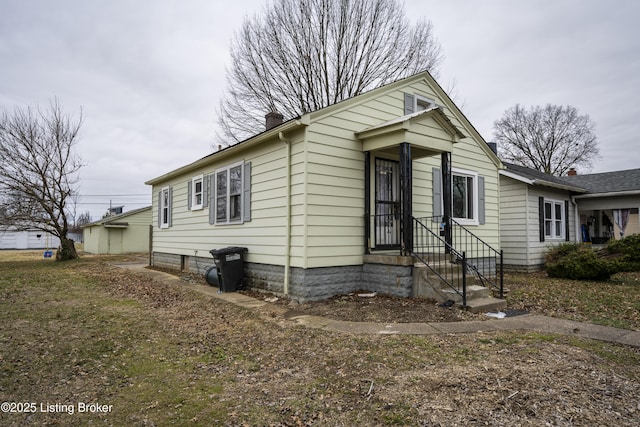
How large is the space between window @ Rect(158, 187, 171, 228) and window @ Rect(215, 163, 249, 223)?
460 cm

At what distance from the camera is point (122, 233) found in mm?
29047

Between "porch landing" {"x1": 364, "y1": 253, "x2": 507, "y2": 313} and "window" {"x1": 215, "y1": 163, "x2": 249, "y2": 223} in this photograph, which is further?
"window" {"x1": 215, "y1": 163, "x2": 249, "y2": 223}

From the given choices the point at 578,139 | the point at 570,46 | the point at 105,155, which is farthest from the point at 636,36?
the point at 105,155

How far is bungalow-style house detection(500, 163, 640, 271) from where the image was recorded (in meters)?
13.3

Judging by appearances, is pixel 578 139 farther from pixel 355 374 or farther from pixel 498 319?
pixel 355 374

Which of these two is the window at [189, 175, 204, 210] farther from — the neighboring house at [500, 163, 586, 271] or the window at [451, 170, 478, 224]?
the neighboring house at [500, 163, 586, 271]

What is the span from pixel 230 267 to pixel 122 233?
24.2 meters

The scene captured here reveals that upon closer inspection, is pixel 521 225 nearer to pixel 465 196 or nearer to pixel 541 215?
pixel 541 215

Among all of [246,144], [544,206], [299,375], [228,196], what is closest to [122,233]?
[228,196]

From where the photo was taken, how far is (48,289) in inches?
368

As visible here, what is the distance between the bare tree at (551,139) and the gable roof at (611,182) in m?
13.7

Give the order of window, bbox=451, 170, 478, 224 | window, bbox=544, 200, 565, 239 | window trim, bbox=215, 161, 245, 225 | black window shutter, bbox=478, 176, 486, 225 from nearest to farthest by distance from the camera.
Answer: window trim, bbox=215, 161, 245, 225 < window, bbox=451, 170, 478, 224 < black window shutter, bbox=478, 176, 486, 225 < window, bbox=544, 200, 565, 239

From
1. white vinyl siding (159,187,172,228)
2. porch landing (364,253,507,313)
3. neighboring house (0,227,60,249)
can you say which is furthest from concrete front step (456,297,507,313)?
neighboring house (0,227,60,249)

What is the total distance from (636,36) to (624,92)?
47.8 feet
